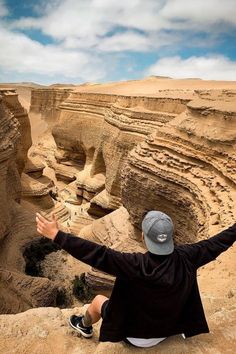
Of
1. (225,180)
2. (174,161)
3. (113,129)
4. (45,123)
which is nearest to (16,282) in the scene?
(174,161)

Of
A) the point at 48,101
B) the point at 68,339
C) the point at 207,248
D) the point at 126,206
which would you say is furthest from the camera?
the point at 48,101

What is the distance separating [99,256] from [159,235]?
48 cm

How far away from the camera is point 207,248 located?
3.17 metres

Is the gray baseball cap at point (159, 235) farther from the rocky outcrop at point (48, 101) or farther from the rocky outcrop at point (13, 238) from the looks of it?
the rocky outcrop at point (48, 101)

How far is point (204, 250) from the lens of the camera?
3.14 metres

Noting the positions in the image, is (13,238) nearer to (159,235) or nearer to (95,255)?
(95,255)

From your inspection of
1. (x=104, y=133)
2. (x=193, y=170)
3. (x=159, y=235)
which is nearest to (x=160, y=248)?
(x=159, y=235)

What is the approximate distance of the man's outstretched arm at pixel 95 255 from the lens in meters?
2.78

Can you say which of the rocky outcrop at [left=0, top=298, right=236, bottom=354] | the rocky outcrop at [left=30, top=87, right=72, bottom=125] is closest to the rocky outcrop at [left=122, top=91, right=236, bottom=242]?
the rocky outcrop at [left=0, top=298, right=236, bottom=354]

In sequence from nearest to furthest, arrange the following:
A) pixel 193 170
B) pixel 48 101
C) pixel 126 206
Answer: pixel 193 170
pixel 126 206
pixel 48 101

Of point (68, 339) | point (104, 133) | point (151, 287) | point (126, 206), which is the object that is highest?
point (151, 287)

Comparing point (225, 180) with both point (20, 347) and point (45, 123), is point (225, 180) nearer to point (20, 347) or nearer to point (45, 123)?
point (20, 347)

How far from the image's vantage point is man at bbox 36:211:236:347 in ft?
9.22

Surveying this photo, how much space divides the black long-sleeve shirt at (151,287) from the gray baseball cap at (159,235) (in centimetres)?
7
